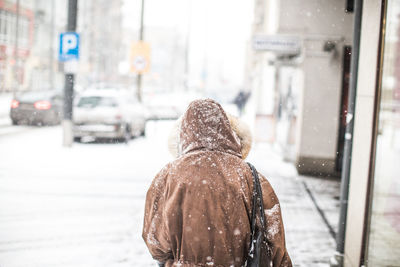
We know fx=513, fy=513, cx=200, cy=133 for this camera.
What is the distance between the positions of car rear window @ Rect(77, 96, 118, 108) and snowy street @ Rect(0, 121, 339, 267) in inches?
79.8

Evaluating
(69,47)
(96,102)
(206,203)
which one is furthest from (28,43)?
(206,203)

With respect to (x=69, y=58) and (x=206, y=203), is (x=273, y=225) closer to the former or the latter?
(x=206, y=203)

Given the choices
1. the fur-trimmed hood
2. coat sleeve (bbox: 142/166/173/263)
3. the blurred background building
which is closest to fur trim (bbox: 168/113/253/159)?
the fur-trimmed hood

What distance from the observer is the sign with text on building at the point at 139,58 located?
63.9 ft

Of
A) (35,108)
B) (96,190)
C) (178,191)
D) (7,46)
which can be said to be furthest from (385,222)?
(7,46)

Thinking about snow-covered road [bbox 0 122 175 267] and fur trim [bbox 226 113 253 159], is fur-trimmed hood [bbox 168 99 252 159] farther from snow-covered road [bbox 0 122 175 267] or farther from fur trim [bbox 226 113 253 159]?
snow-covered road [bbox 0 122 175 267]

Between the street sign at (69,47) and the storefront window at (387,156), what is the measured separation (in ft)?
34.8

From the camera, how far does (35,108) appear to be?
20922mm

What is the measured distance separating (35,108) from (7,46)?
2797 cm

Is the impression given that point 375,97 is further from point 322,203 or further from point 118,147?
point 118,147

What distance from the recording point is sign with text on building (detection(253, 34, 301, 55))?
1212 centimetres

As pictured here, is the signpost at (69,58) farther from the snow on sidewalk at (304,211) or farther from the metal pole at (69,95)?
the snow on sidewalk at (304,211)

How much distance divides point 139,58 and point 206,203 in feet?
57.6

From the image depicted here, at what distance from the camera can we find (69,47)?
14.3 metres
